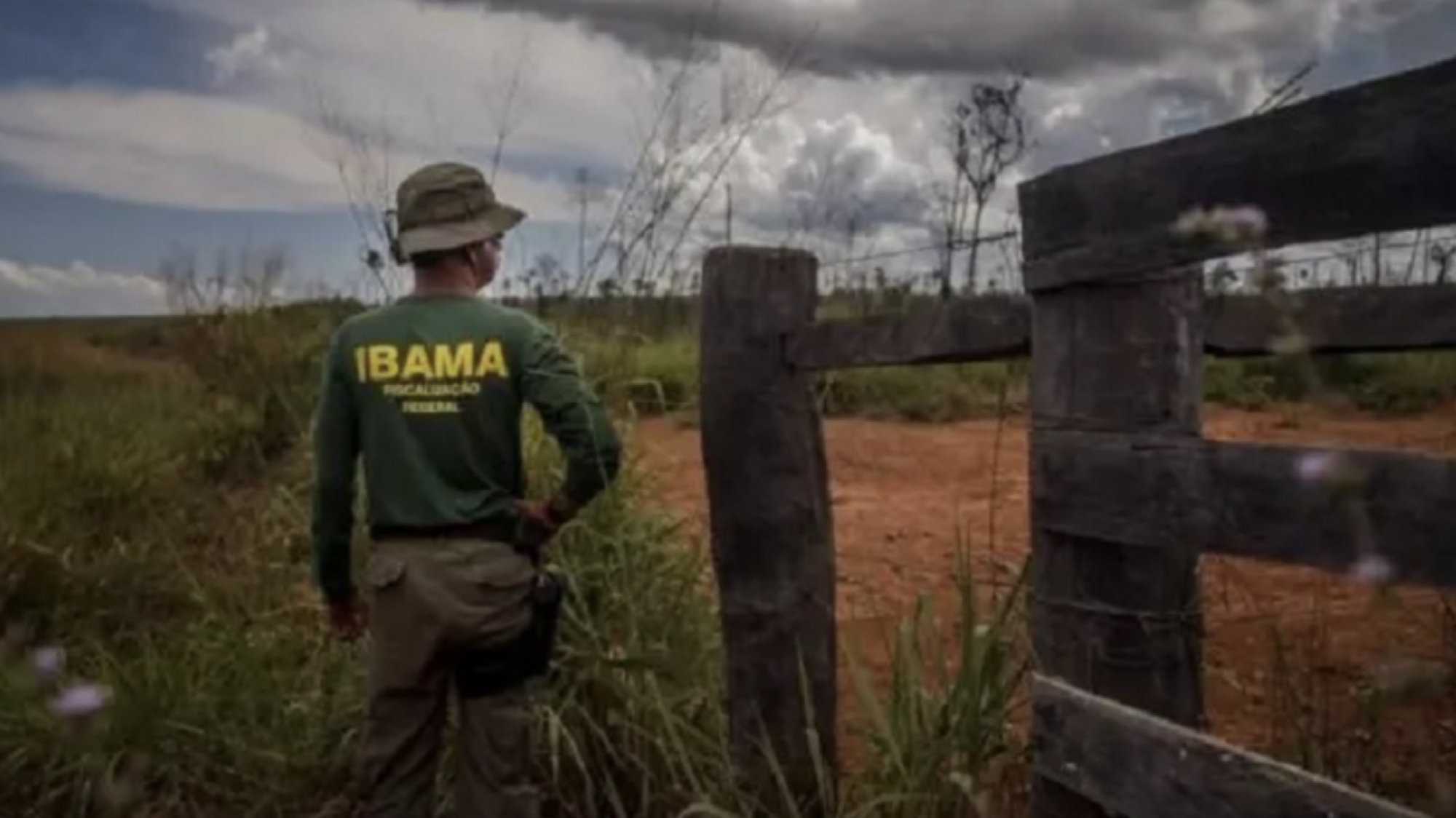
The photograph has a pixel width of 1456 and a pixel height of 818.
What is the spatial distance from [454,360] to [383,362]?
0.61 feet

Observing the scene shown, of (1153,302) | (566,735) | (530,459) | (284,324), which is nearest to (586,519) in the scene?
(530,459)

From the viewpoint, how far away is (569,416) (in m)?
4.07

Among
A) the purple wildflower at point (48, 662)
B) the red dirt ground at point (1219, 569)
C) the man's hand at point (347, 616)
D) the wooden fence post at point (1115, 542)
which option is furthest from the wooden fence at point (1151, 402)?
the purple wildflower at point (48, 662)

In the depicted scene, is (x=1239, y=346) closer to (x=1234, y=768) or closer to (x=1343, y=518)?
(x=1343, y=518)

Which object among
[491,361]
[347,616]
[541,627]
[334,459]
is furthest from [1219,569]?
[334,459]

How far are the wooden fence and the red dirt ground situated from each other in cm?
32

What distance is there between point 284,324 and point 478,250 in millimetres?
5246

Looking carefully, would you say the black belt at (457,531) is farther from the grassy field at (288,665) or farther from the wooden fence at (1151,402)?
the wooden fence at (1151,402)

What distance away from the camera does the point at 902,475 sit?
9.81 metres

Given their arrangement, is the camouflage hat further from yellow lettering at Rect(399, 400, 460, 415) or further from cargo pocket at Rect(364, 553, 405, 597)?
cargo pocket at Rect(364, 553, 405, 597)

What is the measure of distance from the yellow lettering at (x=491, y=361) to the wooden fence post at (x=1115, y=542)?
4.78ft

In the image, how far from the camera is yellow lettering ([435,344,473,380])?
405cm

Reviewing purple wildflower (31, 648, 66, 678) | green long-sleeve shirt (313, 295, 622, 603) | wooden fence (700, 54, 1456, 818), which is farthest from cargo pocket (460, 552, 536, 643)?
purple wildflower (31, 648, 66, 678)

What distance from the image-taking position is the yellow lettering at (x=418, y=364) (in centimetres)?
407
